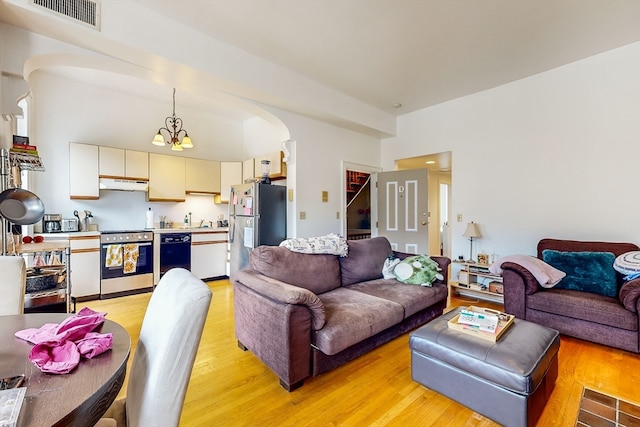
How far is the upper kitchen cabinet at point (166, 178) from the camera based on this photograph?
4469 millimetres

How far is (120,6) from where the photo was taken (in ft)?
7.59

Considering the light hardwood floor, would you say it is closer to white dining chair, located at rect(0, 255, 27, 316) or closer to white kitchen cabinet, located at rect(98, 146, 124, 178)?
white dining chair, located at rect(0, 255, 27, 316)

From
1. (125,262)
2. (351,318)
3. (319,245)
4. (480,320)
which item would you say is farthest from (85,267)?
(480,320)

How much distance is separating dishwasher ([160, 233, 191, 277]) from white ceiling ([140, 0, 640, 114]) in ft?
9.55

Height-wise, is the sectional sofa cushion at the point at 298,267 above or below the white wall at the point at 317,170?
below

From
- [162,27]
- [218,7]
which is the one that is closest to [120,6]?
[162,27]

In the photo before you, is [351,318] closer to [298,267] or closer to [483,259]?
[298,267]

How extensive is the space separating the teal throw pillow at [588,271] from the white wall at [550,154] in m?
0.50

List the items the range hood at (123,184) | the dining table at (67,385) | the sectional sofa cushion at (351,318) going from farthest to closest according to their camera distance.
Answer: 1. the range hood at (123,184)
2. the sectional sofa cushion at (351,318)
3. the dining table at (67,385)

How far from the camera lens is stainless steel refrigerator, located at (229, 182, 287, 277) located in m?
3.98

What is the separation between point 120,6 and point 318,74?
2034 millimetres

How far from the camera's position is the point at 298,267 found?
2598 millimetres

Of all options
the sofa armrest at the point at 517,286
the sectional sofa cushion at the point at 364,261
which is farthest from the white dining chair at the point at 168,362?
the sofa armrest at the point at 517,286

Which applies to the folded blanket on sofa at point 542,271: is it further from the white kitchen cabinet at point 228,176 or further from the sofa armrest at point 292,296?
the white kitchen cabinet at point 228,176
